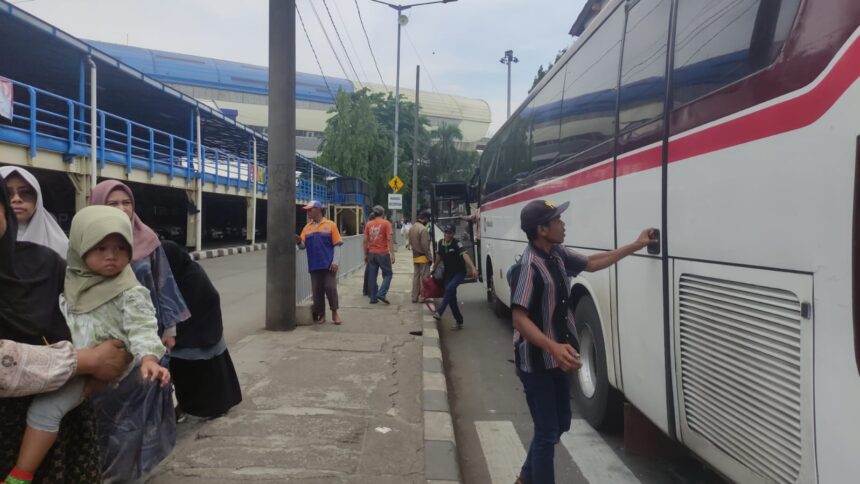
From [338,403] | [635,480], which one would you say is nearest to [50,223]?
[338,403]

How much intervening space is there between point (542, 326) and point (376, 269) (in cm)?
688

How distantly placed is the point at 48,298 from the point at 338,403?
2.67 m

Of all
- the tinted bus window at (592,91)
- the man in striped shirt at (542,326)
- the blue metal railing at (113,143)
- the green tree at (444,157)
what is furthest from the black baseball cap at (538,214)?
the green tree at (444,157)

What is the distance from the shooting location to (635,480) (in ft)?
11.2

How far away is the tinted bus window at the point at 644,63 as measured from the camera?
10.3 feet

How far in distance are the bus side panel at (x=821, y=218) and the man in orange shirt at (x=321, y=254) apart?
5542 mm

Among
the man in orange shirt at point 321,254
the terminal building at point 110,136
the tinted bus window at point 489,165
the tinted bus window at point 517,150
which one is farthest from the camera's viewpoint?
the terminal building at point 110,136

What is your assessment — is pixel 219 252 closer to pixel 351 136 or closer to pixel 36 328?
pixel 351 136

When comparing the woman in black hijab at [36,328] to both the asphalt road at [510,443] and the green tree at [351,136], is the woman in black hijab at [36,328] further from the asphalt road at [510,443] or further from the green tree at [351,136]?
the green tree at [351,136]

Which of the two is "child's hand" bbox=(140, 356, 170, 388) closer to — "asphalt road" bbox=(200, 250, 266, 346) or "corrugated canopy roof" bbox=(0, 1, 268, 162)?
"asphalt road" bbox=(200, 250, 266, 346)

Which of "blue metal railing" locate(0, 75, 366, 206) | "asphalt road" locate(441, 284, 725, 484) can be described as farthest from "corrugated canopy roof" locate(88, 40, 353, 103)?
"asphalt road" locate(441, 284, 725, 484)

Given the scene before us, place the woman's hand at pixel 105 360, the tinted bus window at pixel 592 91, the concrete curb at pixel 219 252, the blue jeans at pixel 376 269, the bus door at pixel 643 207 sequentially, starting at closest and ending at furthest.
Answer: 1. the woman's hand at pixel 105 360
2. the bus door at pixel 643 207
3. the tinted bus window at pixel 592 91
4. the blue jeans at pixel 376 269
5. the concrete curb at pixel 219 252

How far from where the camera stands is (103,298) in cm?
209

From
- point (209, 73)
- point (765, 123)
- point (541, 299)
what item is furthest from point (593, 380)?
point (209, 73)
